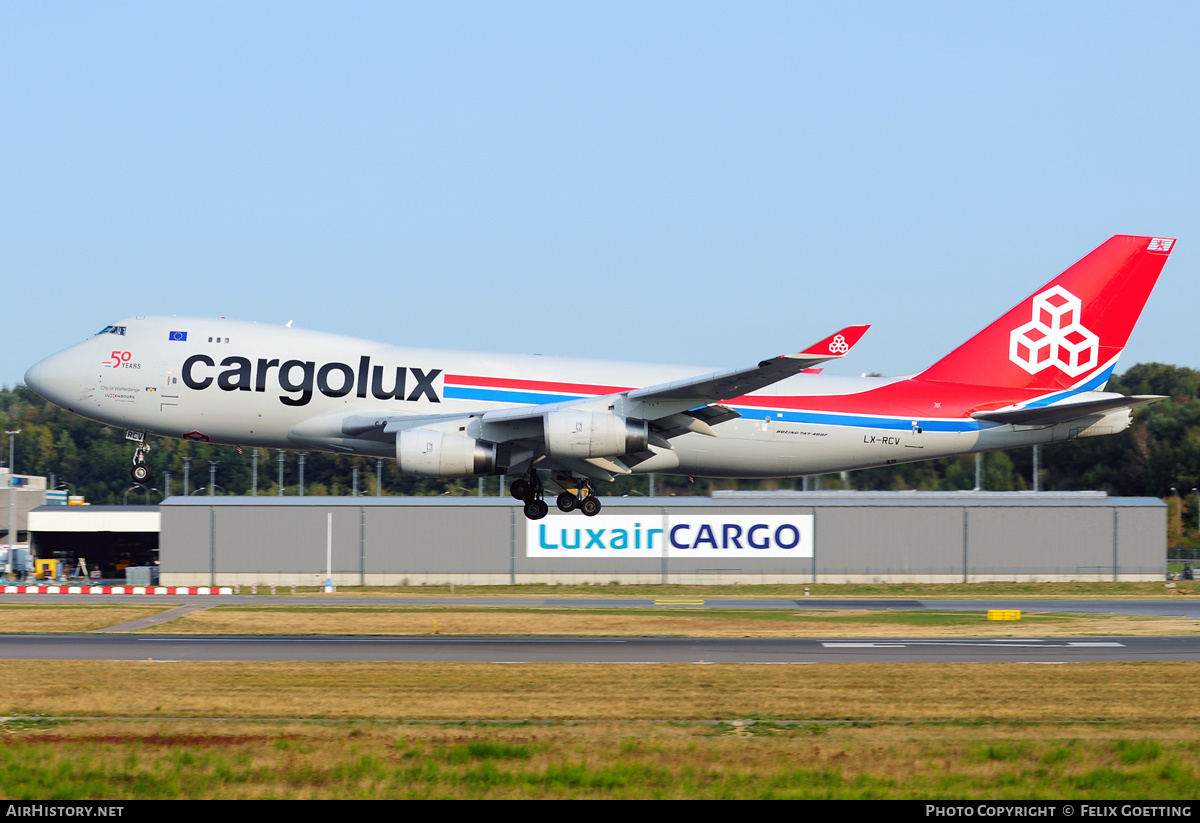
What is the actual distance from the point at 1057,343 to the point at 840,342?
11.9 metres

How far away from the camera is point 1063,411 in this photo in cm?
3388

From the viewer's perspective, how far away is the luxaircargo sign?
72.8 m

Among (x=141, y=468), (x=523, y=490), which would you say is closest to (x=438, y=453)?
(x=523, y=490)

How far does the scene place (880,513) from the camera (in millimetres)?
74562

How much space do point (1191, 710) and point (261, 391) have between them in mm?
23206

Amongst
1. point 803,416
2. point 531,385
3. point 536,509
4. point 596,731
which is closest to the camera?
point 596,731

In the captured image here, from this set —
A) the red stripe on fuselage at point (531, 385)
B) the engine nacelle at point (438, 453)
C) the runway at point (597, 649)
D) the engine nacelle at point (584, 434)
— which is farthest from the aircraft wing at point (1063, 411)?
the engine nacelle at point (438, 453)

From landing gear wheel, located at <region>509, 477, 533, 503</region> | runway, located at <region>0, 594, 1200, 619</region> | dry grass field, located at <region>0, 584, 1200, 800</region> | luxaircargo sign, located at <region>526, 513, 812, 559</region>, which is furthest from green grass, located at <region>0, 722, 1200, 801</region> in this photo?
luxaircargo sign, located at <region>526, 513, 812, 559</region>

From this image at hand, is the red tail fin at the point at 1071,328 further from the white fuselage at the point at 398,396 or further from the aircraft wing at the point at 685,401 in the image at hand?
the aircraft wing at the point at 685,401

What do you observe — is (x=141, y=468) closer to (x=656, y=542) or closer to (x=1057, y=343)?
(x=1057, y=343)

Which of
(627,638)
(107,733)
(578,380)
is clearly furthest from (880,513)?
(107,733)

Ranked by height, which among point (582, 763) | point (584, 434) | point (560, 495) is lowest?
point (582, 763)

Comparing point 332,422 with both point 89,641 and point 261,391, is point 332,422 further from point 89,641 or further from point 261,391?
point 89,641

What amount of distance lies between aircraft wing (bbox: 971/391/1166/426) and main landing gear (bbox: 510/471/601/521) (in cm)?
1097
